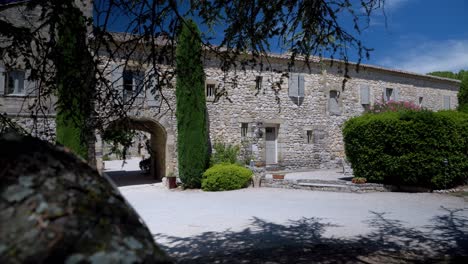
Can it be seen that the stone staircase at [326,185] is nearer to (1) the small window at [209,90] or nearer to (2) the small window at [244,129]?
(2) the small window at [244,129]

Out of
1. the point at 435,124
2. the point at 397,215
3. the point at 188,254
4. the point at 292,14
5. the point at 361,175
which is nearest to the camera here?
the point at 292,14

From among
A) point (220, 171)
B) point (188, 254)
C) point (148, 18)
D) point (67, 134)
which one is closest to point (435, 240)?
point (188, 254)

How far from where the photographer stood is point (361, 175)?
1162 centimetres

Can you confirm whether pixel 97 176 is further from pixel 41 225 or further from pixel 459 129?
pixel 459 129

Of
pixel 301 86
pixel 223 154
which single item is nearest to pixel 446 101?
pixel 301 86

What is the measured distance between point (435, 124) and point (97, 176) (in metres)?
11.8

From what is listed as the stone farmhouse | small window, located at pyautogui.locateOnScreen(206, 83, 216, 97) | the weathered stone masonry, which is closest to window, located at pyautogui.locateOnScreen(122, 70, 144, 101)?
the stone farmhouse

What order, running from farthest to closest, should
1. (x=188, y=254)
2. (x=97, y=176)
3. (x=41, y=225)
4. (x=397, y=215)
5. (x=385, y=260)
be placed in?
(x=397, y=215), (x=188, y=254), (x=385, y=260), (x=97, y=176), (x=41, y=225)

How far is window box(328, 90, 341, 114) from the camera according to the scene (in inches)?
739

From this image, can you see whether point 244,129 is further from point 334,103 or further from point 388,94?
point 388,94

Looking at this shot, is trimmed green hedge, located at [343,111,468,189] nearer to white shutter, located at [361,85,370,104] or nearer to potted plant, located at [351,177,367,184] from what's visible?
potted plant, located at [351,177,367,184]

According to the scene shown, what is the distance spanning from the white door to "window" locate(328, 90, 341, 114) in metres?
3.81

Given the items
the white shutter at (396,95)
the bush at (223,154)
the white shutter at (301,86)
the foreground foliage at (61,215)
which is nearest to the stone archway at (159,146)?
the bush at (223,154)

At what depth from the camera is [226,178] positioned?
12.4 metres
